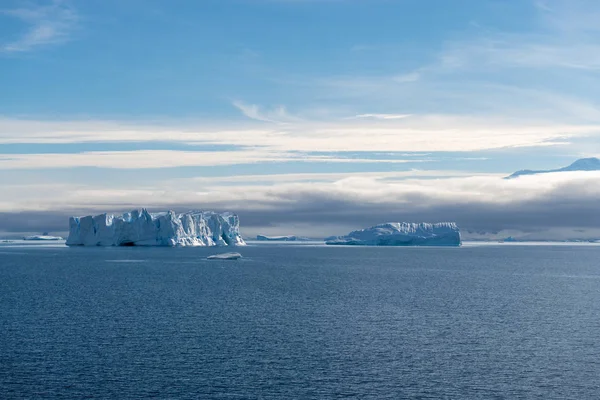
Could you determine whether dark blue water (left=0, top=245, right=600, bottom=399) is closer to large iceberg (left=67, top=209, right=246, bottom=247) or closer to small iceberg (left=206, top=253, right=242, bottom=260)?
small iceberg (left=206, top=253, right=242, bottom=260)

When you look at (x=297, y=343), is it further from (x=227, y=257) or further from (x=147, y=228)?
(x=147, y=228)

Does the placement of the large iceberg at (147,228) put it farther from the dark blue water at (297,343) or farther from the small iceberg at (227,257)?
the dark blue water at (297,343)

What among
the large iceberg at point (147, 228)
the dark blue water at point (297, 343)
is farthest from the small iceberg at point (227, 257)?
the dark blue water at point (297, 343)

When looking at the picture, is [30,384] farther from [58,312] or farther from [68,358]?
[58,312]

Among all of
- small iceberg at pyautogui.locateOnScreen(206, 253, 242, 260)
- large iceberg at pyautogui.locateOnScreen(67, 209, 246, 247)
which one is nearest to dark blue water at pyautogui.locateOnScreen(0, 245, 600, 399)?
small iceberg at pyautogui.locateOnScreen(206, 253, 242, 260)

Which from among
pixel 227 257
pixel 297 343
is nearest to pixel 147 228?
pixel 227 257

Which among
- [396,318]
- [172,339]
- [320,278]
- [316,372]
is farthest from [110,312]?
[320,278]
